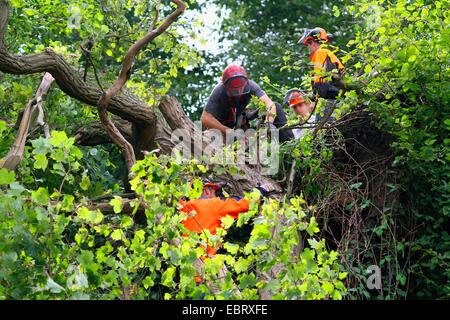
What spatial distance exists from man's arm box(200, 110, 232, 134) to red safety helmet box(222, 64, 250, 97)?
0.31 m

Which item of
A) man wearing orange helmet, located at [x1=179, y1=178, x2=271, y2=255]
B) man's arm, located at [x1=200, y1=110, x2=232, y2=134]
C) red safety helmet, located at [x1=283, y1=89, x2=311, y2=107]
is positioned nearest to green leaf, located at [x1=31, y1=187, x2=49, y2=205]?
man wearing orange helmet, located at [x1=179, y1=178, x2=271, y2=255]

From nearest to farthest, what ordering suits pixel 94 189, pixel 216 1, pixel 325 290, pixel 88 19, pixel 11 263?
1. pixel 11 263
2. pixel 325 290
3. pixel 88 19
4. pixel 94 189
5. pixel 216 1

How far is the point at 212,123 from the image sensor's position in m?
6.40

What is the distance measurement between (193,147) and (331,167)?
1332 millimetres

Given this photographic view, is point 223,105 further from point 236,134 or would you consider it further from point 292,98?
point 292,98

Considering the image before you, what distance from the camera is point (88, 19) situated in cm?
493

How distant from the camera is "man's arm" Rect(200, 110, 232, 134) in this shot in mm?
6320

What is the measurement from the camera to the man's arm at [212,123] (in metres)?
6.32

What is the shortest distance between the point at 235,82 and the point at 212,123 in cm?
48

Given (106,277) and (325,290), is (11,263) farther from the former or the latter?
(325,290)

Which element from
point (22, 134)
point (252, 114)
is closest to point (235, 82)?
point (252, 114)

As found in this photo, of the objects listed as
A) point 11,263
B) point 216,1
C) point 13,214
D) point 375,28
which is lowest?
point 11,263

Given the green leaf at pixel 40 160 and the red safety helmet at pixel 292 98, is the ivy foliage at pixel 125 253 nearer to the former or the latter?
the green leaf at pixel 40 160
